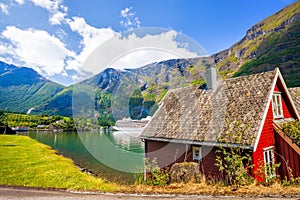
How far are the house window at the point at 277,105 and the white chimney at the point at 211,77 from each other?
3.56 metres

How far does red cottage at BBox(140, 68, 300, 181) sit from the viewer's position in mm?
9055

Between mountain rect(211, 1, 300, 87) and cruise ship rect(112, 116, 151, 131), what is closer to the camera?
cruise ship rect(112, 116, 151, 131)

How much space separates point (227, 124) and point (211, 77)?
4.43 metres

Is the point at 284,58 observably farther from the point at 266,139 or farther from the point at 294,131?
the point at 266,139

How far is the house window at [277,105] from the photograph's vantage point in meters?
10.5

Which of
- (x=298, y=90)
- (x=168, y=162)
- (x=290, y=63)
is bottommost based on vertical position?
(x=168, y=162)

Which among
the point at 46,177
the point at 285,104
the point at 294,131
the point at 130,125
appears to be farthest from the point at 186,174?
the point at 46,177

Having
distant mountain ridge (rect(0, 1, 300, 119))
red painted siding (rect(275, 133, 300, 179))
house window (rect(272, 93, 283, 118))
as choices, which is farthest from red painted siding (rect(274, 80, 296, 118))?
distant mountain ridge (rect(0, 1, 300, 119))

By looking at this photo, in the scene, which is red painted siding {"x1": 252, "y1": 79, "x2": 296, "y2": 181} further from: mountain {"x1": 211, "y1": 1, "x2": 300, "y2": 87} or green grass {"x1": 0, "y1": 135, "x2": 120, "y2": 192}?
mountain {"x1": 211, "y1": 1, "x2": 300, "y2": 87}

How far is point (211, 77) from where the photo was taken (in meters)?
13.0

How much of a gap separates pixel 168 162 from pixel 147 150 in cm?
187

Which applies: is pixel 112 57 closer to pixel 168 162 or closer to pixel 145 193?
pixel 145 193

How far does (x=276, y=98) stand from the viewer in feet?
35.2

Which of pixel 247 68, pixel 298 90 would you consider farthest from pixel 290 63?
pixel 298 90
